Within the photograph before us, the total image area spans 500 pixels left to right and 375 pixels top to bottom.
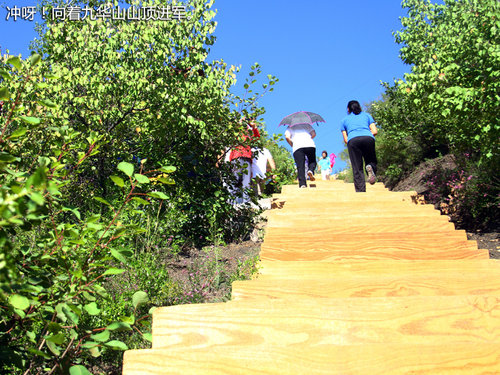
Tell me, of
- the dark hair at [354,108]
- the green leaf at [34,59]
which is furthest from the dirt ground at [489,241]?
the green leaf at [34,59]

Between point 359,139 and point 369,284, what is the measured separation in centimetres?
554

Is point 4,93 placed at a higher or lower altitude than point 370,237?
higher

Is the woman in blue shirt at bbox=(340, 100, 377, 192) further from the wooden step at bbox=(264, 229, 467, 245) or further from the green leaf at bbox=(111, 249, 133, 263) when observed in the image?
the green leaf at bbox=(111, 249, 133, 263)

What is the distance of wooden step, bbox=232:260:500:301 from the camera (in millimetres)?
3195

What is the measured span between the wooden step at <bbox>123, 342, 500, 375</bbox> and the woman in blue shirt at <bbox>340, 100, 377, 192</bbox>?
21.6 ft

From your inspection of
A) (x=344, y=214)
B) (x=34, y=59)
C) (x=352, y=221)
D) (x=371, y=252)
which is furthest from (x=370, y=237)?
(x=34, y=59)

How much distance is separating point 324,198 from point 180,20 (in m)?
3.67

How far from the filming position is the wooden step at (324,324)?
7.19 feet

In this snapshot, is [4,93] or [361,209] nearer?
[4,93]

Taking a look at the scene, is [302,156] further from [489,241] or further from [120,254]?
[120,254]

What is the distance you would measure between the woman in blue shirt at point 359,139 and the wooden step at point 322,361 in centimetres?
659

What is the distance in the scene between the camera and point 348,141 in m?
8.67

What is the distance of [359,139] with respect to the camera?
8453 millimetres

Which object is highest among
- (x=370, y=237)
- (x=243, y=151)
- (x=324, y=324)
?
(x=243, y=151)
